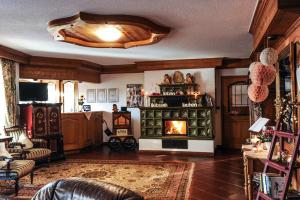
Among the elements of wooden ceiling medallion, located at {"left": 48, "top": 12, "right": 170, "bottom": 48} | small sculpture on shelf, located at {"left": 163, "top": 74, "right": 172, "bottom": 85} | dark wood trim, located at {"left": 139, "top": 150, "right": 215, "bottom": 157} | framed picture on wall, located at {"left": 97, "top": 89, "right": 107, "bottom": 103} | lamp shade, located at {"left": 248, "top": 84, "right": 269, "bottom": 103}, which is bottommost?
dark wood trim, located at {"left": 139, "top": 150, "right": 215, "bottom": 157}

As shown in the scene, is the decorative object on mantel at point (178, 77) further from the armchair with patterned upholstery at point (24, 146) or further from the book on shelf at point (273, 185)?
the book on shelf at point (273, 185)

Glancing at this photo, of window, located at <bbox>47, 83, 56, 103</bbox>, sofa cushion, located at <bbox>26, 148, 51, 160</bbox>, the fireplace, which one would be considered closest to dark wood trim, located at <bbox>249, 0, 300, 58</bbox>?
the fireplace

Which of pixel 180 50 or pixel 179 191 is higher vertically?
pixel 180 50

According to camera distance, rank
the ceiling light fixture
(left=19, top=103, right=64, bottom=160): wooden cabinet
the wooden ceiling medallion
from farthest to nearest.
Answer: (left=19, top=103, right=64, bottom=160): wooden cabinet
the ceiling light fixture
the wooden ceiling medallion

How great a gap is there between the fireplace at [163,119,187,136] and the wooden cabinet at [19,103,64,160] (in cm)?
271

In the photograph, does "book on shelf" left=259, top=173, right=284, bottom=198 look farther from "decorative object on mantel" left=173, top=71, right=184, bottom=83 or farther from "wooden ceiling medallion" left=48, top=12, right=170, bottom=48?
"decorative object on mantel" left=173, top=71, right=184, bottom=83

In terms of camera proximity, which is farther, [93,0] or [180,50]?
[180,50]

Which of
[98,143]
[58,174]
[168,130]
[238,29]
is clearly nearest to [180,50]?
[238,29]

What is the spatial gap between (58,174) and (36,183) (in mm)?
553

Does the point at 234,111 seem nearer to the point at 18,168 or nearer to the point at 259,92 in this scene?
the point at 259,92

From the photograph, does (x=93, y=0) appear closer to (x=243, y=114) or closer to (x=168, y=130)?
(x=168, y=130)

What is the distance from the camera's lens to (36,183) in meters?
4.60

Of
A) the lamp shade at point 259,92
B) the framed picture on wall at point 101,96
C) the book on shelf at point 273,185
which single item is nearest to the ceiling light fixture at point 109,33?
the lamp shade at point 259,92

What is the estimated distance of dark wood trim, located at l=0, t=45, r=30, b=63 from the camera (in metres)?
5.33
